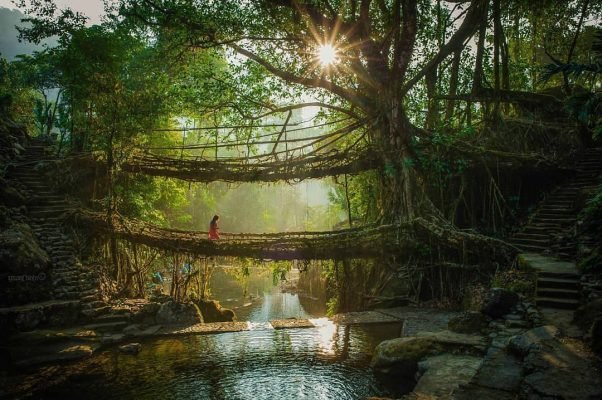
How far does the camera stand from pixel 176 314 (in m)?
9.57

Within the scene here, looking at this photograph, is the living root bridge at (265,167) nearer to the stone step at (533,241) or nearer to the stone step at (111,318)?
the stone step at (533,241)

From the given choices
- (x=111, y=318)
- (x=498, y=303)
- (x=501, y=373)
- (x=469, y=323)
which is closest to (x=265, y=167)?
(x=111, y=318)

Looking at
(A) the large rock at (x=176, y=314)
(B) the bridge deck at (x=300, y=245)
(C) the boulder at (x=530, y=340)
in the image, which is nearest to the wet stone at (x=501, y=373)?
(C) the boulder at (x=530, y=340)

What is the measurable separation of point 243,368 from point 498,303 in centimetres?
467

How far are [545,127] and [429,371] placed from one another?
36.0 feet

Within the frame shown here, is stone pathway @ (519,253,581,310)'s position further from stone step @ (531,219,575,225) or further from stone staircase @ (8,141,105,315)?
stone staircase @ (8,141,105,315)

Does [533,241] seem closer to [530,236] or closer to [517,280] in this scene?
[530,236]

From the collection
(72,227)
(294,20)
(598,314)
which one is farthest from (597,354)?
(72,227)

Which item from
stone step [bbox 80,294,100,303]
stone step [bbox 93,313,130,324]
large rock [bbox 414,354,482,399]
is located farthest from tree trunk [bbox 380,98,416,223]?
stone step [bbox 80,294,100,303]

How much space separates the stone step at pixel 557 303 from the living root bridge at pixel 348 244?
2.44 m

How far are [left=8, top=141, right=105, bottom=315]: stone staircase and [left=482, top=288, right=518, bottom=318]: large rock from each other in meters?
8.94

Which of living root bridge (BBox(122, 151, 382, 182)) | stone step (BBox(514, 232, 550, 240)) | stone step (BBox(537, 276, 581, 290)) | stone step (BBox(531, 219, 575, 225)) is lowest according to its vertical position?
stone step (BBox(537, 276, 581, 290))

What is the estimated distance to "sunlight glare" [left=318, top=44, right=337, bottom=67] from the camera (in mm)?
10852

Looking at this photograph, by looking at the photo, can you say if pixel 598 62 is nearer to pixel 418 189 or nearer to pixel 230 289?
pixel 418 189
